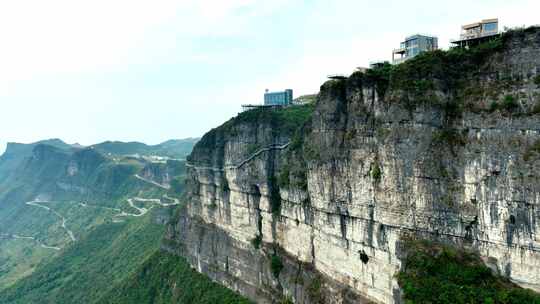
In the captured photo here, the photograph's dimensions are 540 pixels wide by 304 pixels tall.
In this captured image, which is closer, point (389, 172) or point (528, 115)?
point (528, 115)

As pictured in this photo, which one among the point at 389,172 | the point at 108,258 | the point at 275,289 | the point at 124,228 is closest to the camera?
the point at 389,172

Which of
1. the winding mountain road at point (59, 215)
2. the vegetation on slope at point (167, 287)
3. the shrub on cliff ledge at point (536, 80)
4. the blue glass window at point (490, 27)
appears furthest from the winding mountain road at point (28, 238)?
the shrub on cliff ledge at point (536, 80)

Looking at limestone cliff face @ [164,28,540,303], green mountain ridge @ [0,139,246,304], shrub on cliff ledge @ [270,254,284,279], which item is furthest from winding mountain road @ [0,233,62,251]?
limestone cliff face @ [164,28,540,303]

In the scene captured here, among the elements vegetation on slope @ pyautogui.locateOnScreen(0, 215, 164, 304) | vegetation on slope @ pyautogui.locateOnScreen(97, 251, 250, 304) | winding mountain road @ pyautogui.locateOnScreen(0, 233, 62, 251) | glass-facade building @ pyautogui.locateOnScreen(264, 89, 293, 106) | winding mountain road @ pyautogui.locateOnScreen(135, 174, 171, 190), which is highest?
glass-facade building @ pyautogui.locateOnScreen(264, 89, 293, 106)

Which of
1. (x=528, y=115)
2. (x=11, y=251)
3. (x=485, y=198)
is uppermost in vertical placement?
(x=528, y=115)

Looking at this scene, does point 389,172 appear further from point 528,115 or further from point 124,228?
point 124,228

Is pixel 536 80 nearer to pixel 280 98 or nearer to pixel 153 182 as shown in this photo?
pixel 280 98

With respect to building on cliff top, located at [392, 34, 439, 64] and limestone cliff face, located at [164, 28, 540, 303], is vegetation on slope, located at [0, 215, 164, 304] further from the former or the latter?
building on cliff top, located at [392, 34, 439, 64]

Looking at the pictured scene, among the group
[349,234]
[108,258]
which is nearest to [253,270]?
[349,234]
